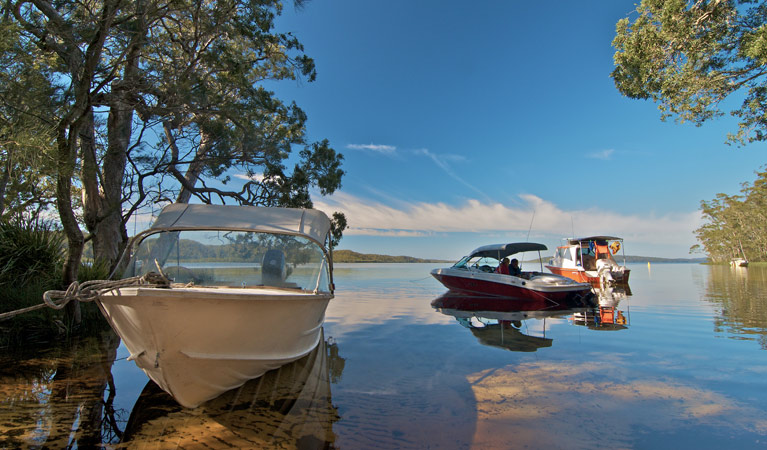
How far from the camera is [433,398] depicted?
4430mm

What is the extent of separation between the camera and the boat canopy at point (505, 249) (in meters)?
15.1

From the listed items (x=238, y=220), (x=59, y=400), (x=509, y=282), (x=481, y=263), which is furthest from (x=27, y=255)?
(x=481, y=263)

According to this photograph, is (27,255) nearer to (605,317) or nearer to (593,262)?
(605,317)

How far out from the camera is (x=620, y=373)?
540 centimetres

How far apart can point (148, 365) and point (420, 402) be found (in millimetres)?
3030

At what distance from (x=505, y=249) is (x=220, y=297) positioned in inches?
530

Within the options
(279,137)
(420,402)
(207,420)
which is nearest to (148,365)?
(207,420)

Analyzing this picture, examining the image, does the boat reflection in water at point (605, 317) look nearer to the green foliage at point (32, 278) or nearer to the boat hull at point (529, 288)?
the boat hull at point (529, 288)

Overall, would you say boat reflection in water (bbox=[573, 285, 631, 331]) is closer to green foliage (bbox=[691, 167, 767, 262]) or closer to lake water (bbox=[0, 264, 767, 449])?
lake water (bbox=[0, 264, 767, 449])

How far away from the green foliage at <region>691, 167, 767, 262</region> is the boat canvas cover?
221ft

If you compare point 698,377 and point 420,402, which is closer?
point 420,402

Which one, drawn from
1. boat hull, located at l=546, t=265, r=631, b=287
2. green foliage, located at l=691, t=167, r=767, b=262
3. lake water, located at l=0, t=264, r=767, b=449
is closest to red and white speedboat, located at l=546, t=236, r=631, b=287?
boat hull, located at l=546, t=265, r=631, b=287

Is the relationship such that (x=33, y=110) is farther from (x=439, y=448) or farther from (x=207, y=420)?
(x=439, y=448)

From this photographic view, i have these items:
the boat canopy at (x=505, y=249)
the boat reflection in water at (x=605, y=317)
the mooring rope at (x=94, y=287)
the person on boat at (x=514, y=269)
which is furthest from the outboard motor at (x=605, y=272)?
the mooring rope at (x=94, y=287)
